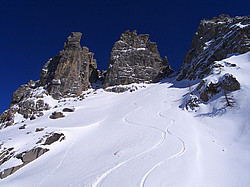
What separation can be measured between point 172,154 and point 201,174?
1881 millimetres

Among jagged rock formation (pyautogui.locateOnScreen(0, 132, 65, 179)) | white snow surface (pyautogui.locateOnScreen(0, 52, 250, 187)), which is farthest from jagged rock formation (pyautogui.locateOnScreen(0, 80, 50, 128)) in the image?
white snow surface (pyautogui.locateOnScreen(0, 52, 250, 187))

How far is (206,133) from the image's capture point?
10.7 meters

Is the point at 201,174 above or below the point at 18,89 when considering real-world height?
below

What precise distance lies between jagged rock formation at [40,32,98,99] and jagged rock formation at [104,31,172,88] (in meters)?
11.0

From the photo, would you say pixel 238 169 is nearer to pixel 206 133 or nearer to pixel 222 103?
pixel 206 133

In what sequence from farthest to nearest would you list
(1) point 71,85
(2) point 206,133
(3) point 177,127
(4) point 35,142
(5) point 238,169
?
(1) point 71,85 → (4) point 35,142 → (3) point 177,127 → (2) point 206,133 → (5) point 238,169

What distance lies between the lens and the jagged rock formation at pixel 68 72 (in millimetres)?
49697

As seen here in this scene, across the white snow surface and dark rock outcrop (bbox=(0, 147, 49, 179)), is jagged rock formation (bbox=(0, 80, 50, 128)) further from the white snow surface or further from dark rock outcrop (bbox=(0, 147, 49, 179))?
the white snow surface

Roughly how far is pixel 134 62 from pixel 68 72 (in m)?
27.5

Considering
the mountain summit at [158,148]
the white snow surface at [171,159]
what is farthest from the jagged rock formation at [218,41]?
the white snow surface at [171,159]

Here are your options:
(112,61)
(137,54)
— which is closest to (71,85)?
(112,61)

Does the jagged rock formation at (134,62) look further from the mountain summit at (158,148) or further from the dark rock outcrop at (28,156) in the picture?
the dark rock outcrop at (28,156)

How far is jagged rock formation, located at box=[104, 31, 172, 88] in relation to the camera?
55.1 metres

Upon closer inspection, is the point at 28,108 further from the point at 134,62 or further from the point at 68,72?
the point at 134,62
